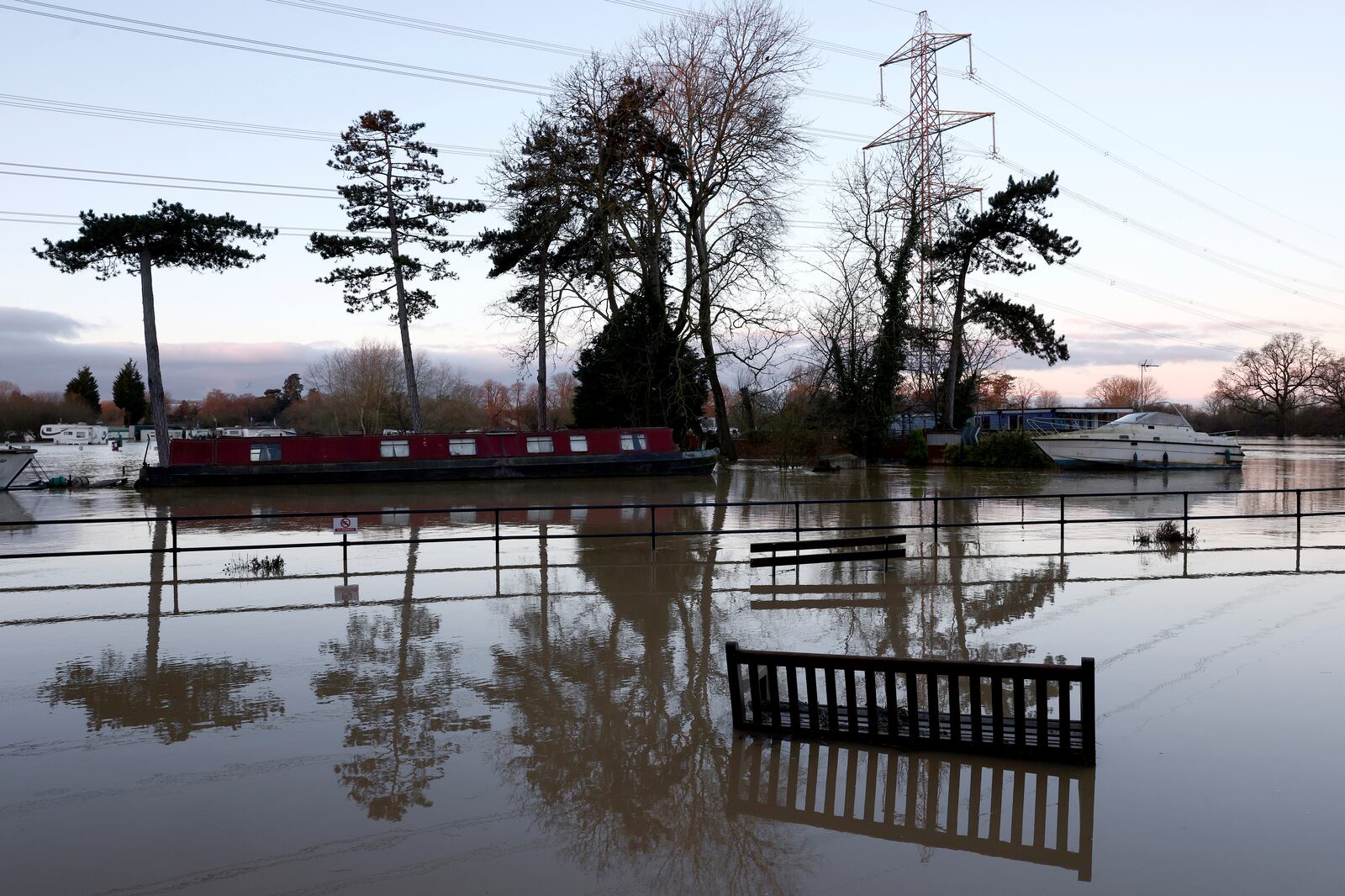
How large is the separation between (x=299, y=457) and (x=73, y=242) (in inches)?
375

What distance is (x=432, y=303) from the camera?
124ft

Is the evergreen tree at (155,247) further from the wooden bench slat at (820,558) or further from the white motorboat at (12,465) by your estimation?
the wooden bench slat at (820,558)

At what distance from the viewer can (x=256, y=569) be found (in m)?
12.7

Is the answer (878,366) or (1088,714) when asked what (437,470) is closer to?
(878,366)

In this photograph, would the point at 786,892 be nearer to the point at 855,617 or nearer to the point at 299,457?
the point at 855,617

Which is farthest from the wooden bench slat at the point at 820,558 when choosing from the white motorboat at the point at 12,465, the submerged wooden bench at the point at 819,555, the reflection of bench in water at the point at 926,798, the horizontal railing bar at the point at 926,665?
the white motorboat at the point at 12,465

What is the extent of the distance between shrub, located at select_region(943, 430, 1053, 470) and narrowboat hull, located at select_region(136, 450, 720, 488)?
485 inches

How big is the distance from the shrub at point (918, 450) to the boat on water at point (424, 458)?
38.8ft

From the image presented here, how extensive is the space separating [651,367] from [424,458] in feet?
Answer: 32.2

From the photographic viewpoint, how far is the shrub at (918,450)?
1560 inches

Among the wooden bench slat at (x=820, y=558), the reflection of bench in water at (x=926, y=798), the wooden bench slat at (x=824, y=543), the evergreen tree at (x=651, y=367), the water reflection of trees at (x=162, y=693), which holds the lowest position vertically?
the reflection of bench in water at (x=926, y=798)

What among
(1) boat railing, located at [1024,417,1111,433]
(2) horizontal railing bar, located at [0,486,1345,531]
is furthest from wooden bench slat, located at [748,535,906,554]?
(1) boat railing, located at [1024,417,1111,433]

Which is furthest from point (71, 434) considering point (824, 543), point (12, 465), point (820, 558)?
point (824, 543)

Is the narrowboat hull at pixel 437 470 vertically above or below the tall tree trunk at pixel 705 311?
below
